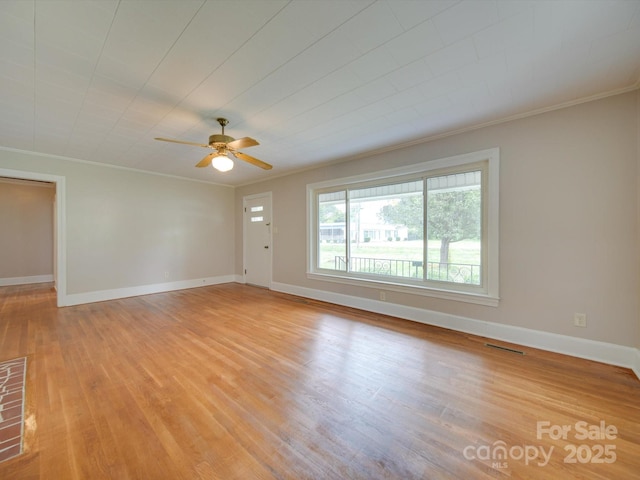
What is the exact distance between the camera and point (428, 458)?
4.64 ft

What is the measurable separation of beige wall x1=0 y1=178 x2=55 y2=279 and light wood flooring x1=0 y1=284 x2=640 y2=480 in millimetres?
4548

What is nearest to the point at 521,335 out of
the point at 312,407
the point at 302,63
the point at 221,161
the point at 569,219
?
the point at 569,219

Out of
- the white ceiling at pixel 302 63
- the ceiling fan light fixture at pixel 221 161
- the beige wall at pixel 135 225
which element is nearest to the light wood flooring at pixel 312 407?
the beige wall at pixel 135 225

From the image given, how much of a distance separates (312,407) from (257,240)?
471 centimetres

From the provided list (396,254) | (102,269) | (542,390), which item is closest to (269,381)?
(542,390)

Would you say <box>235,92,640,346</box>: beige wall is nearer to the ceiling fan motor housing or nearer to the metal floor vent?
the metal floor vent

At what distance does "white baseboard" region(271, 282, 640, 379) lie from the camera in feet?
7.75

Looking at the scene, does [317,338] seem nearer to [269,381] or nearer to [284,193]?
[269,381]

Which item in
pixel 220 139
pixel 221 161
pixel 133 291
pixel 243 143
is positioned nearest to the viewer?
pixel 243 143

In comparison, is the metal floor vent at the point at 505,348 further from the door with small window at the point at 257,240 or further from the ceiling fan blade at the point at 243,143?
the door with small window at the point at 257,240

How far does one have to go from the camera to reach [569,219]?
2.57 metres

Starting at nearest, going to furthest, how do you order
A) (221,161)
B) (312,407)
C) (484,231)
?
(312,407) → (221,161) → (484,231)

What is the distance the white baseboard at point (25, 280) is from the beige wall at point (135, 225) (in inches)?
143

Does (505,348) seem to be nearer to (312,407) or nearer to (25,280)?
(312,407)
